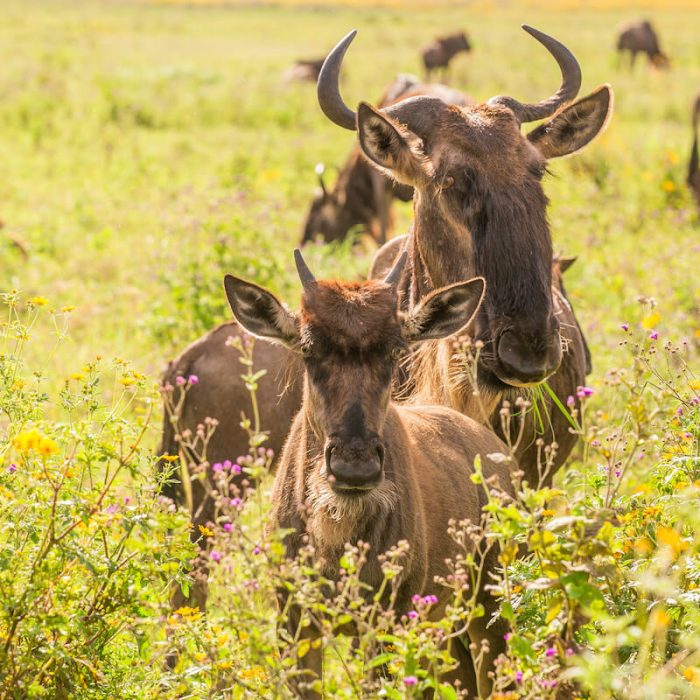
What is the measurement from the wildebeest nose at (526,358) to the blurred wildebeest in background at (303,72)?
2739 centimetres

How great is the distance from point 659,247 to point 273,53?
3542cm

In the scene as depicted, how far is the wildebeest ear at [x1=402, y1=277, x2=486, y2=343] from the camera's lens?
4.63 meters

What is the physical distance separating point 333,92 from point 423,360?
145 cm

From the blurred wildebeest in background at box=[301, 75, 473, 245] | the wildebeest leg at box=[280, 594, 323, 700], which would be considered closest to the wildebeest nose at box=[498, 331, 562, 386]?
the wildebeest leg at box=[280, 594, 323, 700]

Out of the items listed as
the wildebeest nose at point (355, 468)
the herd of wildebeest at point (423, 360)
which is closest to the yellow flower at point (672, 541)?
the herd of wildebeest at point (423, 360)

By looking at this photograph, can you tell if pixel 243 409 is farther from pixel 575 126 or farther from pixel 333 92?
pixel 575 126

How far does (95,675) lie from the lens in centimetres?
402

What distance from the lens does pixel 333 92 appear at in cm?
604

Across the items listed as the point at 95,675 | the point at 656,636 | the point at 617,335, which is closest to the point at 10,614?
the point at 95,675

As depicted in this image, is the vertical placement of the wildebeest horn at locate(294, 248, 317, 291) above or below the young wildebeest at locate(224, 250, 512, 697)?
above

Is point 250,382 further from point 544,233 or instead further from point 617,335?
point 617,335

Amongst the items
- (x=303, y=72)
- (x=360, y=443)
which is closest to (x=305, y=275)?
(x=360, y=443)

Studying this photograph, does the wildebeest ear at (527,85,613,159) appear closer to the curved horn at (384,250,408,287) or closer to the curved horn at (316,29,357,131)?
the curved horn at (316,29,357,131)

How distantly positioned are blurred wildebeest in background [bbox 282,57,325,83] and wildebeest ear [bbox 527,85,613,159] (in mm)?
26323
